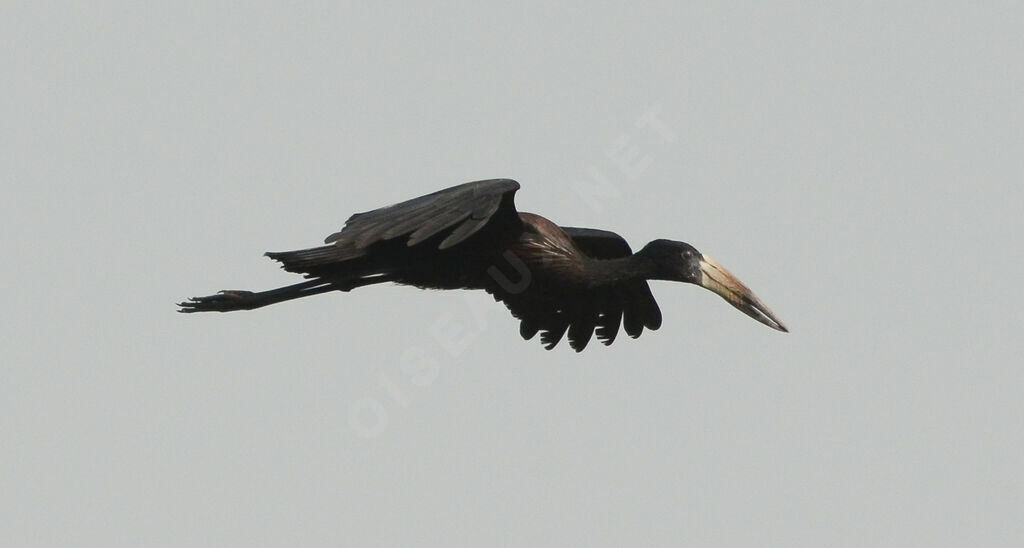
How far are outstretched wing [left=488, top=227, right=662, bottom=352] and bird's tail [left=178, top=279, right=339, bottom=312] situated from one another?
4.92ft

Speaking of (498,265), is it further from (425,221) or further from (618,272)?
(425,221)

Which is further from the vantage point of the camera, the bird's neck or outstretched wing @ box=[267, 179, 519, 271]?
the bird's neck

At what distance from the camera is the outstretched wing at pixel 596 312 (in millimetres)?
12656

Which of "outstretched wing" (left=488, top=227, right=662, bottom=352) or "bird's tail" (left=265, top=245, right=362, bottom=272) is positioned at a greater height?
"bird's tail" (left=265, top=245, right=362, bottom=272)

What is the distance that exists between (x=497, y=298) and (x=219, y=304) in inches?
83.1

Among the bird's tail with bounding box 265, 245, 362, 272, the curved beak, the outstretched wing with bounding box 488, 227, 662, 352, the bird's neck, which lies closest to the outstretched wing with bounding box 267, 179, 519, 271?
the bird's tail with bounding box 265, 245, 362, 272

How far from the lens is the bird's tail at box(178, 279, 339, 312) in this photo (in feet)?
39.8

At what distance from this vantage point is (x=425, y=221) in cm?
1103

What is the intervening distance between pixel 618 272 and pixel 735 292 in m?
0.87

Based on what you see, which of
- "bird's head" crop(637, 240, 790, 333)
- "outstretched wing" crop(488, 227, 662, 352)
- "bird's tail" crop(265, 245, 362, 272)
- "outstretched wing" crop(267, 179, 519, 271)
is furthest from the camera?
"outstretched wing" crop(488, 227, 662, 352)

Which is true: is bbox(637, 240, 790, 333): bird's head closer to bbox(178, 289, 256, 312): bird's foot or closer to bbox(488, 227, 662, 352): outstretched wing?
bbox(488, 227, 662, 352): outstretched wing

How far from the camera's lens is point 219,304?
40.8 ft

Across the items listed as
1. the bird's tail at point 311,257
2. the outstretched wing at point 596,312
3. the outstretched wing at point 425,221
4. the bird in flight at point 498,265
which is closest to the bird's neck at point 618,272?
the bird in flight at point 498,265

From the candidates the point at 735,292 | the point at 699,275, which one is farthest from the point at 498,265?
the point at 735,292
